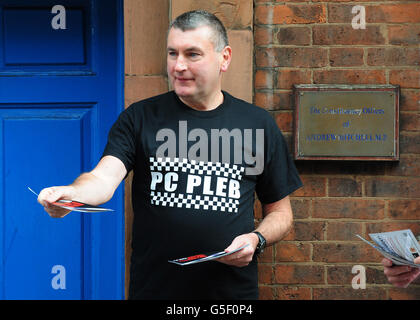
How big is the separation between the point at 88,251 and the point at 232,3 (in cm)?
163

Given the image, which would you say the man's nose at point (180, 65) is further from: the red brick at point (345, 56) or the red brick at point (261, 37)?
the red brick at point (345, 56)

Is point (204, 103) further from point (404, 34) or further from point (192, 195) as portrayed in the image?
point (404, 34)

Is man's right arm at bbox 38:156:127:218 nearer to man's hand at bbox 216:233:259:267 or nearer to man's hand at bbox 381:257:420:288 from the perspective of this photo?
man's hand at bbox 216:233:259:267

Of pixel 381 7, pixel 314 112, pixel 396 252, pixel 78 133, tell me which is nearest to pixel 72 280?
pixel 78 133

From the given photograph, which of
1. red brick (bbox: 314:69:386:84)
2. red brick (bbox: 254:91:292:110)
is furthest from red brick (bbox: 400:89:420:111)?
red brick (bbox: 254:91:292:110)

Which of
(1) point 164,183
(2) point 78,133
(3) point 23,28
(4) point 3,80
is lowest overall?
(1) point 164,183

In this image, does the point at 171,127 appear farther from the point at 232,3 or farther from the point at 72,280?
the point at 72,280

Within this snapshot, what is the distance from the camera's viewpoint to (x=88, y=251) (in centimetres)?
308

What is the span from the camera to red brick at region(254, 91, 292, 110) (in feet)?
9.20

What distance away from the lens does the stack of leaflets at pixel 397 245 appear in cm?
192

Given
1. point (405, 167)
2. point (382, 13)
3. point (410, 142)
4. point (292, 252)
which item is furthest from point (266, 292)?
point (382, 13)

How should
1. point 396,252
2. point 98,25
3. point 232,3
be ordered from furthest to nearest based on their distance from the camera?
point 98,25 → point 232,3 → point 396,252

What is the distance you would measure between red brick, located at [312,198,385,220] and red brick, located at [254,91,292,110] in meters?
0.54

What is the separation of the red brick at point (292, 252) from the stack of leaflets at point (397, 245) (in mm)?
905
